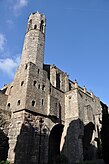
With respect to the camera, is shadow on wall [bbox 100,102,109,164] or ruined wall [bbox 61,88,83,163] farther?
ruined wall [bbox 61,88,83,163]

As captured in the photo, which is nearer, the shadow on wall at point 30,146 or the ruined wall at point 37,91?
the shadow on wall at point 30,146

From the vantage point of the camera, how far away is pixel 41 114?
790 inches

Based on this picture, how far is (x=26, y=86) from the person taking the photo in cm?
1978

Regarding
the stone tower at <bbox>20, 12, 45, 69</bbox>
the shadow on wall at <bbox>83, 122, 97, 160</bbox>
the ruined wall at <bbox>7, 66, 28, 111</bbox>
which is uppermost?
the stone tower at <bbox>20, 12, 45, 69</bbox>

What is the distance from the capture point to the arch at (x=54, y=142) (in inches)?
857

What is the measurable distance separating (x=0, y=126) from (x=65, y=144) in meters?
9.43

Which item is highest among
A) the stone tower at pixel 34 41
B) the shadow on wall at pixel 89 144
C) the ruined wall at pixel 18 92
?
the stone tower at pixel 34 41

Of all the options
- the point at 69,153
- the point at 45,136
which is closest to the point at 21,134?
the point at 45,136

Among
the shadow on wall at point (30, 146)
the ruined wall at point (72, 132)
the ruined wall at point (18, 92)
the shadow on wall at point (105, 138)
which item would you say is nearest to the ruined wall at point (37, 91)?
the ruined wall at point (18, 92)

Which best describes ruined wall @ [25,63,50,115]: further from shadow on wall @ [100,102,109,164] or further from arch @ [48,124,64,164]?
shadow on wall @ [100,102,109,164]

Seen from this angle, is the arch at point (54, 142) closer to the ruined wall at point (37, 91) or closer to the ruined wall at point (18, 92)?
the ruined wall at point (37, 91)

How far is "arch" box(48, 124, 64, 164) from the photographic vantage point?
71.4ft

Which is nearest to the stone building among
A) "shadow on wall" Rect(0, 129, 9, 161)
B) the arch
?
the arch

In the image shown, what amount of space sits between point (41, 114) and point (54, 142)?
5.80 meters
